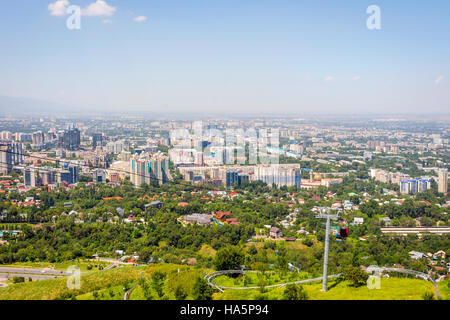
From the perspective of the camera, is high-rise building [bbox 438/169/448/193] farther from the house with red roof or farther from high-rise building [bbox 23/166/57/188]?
high-rise building [bbox 23/166/57/188]

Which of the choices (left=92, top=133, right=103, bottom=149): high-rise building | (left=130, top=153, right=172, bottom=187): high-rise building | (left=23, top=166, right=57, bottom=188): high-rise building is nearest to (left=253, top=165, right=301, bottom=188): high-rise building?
(left=130, top=153, right=172, bottom=187): high-rise building

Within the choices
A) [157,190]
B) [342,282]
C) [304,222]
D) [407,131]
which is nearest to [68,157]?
[157,190]

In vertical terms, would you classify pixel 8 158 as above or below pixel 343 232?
below

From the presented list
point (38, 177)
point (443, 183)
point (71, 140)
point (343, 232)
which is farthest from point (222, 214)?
point (71, 140)

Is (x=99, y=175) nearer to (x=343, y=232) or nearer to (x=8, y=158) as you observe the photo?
(x=8, y=158)

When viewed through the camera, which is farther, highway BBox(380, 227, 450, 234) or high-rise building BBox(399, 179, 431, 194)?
high-rise building BBox(399, 179, 431, 194)

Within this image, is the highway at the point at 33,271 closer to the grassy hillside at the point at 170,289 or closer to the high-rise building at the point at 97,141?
the grassy hillside at the point at 170,289

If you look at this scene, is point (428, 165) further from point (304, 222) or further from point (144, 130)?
point (144, 130)

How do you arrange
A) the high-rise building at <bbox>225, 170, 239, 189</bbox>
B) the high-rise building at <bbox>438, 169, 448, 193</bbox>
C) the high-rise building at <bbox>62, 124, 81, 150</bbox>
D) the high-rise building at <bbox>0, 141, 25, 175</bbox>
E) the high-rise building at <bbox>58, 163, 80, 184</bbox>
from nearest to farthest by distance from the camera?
1. the high-rise building at <bbox>438, 169, 448, 193</bbox>
2. the high-rise building at <bbox>58, 163, 80, 184</bbox>
3. the high-rise building at <bbox>0, 141, 25, 175</bbox>
4. the high-rise building at <bbox>225, 170, 239, 189</bbox>
5. the high-rise building at <bbox>62, 124, 81, 150</bbox>

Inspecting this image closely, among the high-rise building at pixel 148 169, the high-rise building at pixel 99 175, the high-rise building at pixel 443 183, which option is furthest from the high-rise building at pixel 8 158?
the high-rise building at pixel 443 183

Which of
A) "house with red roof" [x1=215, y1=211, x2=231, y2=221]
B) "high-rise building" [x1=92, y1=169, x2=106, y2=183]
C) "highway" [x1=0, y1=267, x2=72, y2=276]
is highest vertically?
"high-rise building" [x1=92, y1=169, x2=106, y2=183]

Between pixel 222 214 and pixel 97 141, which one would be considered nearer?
pixel 222 214
